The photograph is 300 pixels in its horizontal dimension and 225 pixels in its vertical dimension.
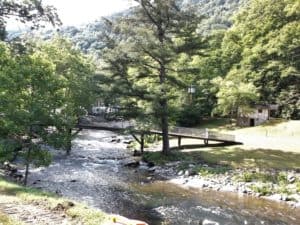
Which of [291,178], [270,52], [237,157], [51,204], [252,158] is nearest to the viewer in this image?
[51,204]

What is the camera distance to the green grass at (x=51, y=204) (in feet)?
53.9

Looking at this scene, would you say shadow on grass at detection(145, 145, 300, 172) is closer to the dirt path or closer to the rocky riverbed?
the rocky riverbed

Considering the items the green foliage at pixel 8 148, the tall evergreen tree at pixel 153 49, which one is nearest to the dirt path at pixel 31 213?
the green foliage at pixel 8 148

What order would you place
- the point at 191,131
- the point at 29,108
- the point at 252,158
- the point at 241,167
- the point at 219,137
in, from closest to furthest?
the point at 29,108 < the point at 241,167 < the point at 252,158 < the point at 219,137 < the point at 191,131

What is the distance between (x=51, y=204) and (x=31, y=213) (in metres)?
1.75

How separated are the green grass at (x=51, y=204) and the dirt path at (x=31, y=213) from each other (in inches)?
14.7

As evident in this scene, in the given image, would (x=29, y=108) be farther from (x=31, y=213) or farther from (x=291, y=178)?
(x=291, y=178)

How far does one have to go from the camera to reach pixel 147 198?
27422mm

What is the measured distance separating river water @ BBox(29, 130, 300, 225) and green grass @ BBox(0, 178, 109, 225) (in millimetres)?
4939

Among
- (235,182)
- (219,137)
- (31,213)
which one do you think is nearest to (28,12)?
(31,213)

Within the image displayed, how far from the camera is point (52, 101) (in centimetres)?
2722

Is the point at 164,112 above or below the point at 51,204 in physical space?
above

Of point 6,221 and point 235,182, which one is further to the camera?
point 235,182

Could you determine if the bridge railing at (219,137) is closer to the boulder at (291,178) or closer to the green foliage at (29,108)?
the boulder at (291,178)
